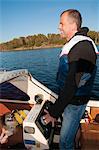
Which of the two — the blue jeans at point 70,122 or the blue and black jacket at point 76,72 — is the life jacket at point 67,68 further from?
the blue jeans at point 70,122

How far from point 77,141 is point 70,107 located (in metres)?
1.42

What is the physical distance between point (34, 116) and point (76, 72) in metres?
0.95

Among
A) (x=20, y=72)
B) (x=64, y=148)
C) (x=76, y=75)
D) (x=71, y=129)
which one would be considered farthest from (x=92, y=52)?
(x=20, y=72)

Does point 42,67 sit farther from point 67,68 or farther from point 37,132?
point 67,68

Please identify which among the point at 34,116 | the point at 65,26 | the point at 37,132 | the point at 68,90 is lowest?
the point at 37,132

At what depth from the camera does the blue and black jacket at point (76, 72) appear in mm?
2945

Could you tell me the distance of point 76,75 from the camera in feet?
9.73

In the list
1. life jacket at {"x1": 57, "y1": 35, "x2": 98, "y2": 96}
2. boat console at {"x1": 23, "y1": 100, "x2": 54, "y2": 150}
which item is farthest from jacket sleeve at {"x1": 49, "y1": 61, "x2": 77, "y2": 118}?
boat console at {"x1": 23, "y1": 100, "x2": 54, "y2": 150}

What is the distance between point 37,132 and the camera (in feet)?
11.4

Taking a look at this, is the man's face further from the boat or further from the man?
the boat

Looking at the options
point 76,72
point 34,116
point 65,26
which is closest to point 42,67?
point 34,116

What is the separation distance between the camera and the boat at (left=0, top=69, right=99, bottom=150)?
138 inches

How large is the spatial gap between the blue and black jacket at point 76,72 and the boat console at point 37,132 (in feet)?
1.38

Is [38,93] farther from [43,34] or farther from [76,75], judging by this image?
[43,34]
